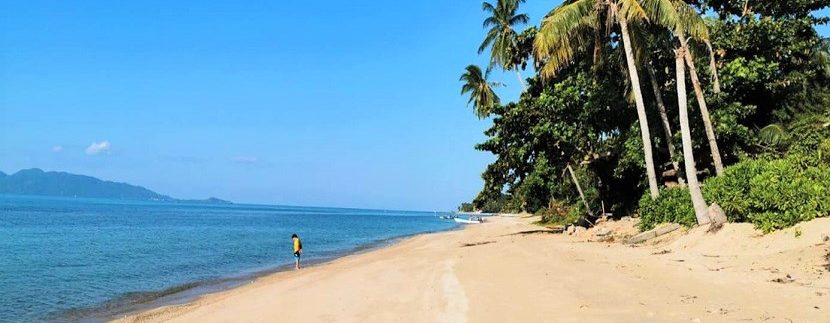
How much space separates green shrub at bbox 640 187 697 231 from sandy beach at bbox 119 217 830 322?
1.09 meters

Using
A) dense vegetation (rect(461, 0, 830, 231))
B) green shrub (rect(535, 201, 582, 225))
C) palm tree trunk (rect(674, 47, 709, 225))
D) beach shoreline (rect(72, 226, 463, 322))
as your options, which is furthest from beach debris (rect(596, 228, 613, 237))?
green shrub (rect(535, 201, 582, 225))

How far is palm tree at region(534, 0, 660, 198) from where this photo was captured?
63.9ft

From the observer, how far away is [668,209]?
771 inches

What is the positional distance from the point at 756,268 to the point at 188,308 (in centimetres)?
1310

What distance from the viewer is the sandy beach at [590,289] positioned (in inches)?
320

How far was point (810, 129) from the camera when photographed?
808 inches

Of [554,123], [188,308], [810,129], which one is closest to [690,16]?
[810,129]

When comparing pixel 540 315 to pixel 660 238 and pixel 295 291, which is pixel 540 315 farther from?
pixel 660 238

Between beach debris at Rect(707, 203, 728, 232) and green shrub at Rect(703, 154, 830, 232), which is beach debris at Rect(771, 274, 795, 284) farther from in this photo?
beach debris at Rect(707, 203, 728, 232)

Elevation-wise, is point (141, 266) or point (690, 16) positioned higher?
point (690, 16)

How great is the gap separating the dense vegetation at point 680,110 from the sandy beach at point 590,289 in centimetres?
170

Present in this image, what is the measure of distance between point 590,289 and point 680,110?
10917 mm

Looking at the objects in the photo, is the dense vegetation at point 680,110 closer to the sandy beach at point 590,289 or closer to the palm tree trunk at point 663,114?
the palm tree trunk at point 663,114

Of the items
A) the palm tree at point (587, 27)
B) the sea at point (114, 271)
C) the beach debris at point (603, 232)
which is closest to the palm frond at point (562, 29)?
the palm tree at point (587, 27)
